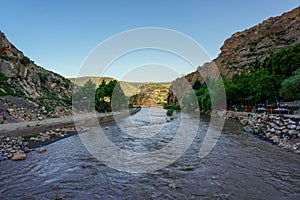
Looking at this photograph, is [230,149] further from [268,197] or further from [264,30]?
[264,30]

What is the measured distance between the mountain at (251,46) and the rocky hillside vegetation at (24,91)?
70.4 metres

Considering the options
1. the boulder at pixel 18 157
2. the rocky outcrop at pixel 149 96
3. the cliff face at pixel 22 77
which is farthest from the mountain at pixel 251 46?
the boulder at pixel 18 157

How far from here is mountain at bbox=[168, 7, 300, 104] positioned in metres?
88.2

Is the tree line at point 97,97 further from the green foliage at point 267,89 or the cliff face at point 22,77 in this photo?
the green foliage at point 267,89

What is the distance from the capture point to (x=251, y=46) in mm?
111500

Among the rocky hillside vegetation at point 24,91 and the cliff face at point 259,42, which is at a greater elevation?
the cliff face at point 259,42

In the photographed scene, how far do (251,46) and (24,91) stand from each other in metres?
118

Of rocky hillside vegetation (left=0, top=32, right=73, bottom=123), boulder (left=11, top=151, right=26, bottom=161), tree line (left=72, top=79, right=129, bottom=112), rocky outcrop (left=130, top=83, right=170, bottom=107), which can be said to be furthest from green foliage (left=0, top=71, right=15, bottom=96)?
rocky outcrop (left=130, top=83, right=170, bottom=107)

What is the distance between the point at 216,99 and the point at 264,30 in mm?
113535

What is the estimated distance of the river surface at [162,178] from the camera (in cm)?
615

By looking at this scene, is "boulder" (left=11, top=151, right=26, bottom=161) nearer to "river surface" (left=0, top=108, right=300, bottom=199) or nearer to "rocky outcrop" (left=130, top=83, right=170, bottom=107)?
"river surface" (left=0, top=108, right=300, bottom=199)

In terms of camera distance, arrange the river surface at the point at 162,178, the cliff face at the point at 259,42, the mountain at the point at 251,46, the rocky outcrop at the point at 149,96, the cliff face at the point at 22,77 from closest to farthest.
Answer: the river surface at the point at 162,178 → the cliff face at the point at 22,77 → the cliff face at the point at 259,42 → the mountain at the point at 251,46 → the rocky outcrop at the point at 149,96

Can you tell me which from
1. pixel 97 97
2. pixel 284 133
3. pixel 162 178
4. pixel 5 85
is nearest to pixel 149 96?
pixel 97 97

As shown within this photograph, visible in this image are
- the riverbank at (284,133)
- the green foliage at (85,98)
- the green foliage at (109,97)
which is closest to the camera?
the riverbank at (284,133)
